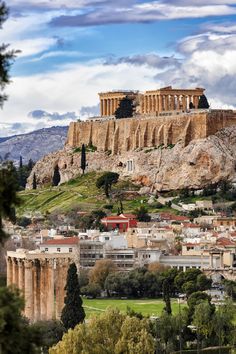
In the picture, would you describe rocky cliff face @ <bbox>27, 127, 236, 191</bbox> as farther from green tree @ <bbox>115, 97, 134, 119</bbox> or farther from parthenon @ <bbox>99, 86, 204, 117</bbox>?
parthenon @ <bbox>99, 86, 204, 117</bbox>

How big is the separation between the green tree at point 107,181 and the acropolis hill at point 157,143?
2710 millimetres

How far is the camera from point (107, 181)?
11912 centimetres

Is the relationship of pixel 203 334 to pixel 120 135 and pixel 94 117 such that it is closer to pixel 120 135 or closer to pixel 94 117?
pixel 120 135

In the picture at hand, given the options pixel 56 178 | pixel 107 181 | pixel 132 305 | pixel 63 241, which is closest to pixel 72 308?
pixel 132 305

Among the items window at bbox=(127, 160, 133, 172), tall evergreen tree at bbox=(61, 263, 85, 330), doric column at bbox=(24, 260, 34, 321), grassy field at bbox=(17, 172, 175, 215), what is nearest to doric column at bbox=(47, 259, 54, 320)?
doric column at bbox=(24, 260, 34, 321)

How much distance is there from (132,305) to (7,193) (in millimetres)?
60130

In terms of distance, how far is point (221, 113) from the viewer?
126 m

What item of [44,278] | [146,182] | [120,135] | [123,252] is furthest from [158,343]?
[120,135]

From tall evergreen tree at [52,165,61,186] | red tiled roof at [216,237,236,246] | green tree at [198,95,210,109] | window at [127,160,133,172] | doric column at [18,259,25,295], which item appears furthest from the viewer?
green tree at [198,95,210,109]

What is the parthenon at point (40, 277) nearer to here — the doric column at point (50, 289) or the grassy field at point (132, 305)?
the doric column at point (50, 289)

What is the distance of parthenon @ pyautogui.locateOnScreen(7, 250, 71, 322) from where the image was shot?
69875mm

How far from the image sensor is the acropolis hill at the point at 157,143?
Answer: 395ft

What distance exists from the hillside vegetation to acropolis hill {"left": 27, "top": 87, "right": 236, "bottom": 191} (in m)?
2.19

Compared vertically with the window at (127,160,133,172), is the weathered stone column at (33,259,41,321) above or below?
below
